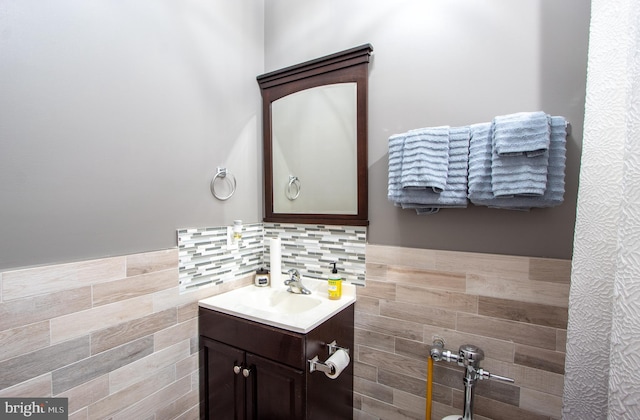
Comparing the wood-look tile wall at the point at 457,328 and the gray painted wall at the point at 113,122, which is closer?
the gray painted wall at the point at 113,122

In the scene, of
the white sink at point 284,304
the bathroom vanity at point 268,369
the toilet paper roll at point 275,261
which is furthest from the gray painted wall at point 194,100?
the bathroom vanity at point 268,369

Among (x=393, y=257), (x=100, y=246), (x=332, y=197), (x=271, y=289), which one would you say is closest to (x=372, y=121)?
(x=332, y=197)

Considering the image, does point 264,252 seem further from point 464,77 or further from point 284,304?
point 464,77

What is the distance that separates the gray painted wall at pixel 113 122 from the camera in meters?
0.91

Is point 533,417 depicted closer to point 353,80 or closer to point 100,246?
point 353,80

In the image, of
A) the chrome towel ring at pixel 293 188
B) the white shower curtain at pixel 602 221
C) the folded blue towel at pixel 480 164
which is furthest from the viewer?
the chrome towel ring at pixel 293 188

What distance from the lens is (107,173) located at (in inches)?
43.6

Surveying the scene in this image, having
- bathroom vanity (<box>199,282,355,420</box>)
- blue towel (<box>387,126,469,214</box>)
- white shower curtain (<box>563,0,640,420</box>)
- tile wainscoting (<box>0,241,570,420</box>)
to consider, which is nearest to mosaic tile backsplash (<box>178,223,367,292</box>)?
tile wainscoting (<box>0,241,570,420</box>)

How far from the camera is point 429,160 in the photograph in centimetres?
120

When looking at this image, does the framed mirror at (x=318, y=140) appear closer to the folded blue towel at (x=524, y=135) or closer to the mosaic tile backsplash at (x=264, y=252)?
the mosaic tile backsplash at (x=264, y=252)

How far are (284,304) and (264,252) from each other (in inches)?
15.1

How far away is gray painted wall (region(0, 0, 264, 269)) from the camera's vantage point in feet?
3.00

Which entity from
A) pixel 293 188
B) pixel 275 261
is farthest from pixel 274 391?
pixel 293 188

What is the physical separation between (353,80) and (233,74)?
682 millimetres
